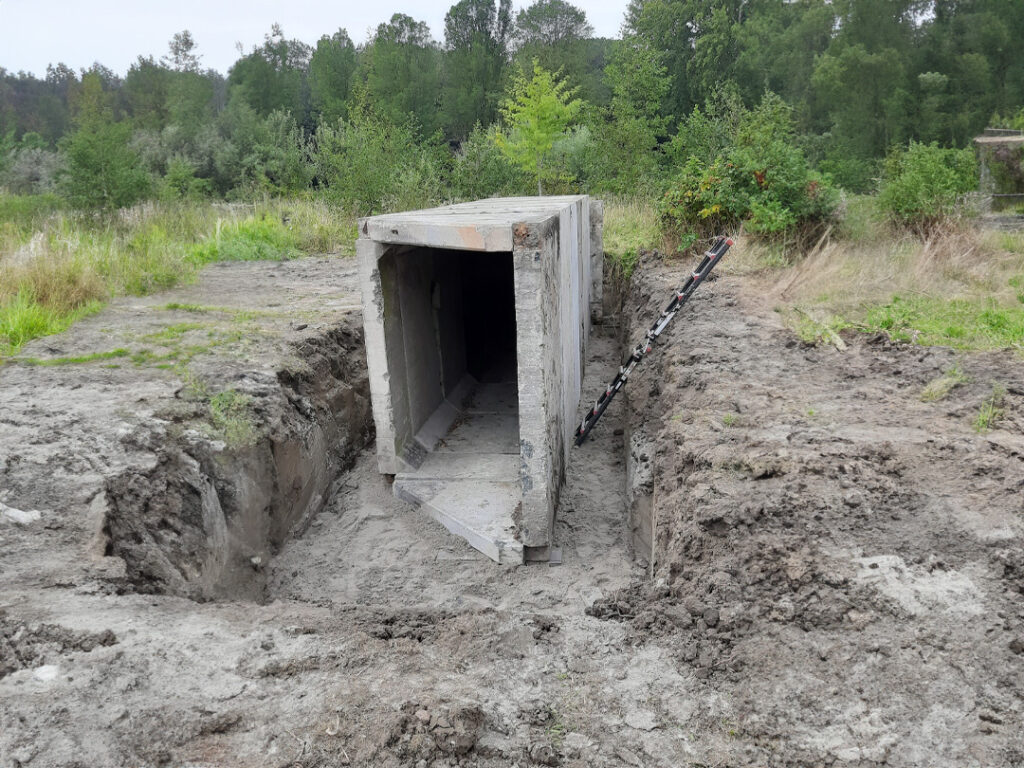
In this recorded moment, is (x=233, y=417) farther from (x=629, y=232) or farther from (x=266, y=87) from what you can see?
(x=266, y=87)

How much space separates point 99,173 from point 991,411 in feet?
49.2

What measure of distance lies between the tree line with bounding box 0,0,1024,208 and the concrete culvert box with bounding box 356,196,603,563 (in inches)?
214

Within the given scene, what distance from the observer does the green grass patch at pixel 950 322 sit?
6055 millimetres

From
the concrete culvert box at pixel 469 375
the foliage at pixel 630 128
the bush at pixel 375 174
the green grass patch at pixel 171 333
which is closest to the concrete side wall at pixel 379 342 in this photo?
the concrete culvert box at pixel 469 375

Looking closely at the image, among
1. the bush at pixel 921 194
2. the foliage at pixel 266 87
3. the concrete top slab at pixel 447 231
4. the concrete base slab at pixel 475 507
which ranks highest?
the foliage at pixel 266 87

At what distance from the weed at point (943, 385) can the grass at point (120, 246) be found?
708cm

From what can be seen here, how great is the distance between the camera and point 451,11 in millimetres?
42719

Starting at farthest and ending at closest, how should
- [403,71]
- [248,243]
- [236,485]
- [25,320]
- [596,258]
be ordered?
[403,71] → [248,243] → [596,258] → [25,320] → [236,485]

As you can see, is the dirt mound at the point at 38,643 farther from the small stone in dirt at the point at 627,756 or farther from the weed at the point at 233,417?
the weed at the point at 233,417

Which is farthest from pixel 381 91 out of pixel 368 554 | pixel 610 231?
pixel 368 554

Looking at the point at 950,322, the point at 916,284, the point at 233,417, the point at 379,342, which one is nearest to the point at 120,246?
the point at 233,417

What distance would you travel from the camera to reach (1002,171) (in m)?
14.1

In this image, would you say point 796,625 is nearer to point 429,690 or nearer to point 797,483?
point 797,483

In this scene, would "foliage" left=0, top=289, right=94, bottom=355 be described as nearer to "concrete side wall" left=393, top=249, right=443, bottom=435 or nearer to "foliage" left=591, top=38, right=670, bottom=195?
"concrete side wall" left=393, top=249, right=443, bottom=435
